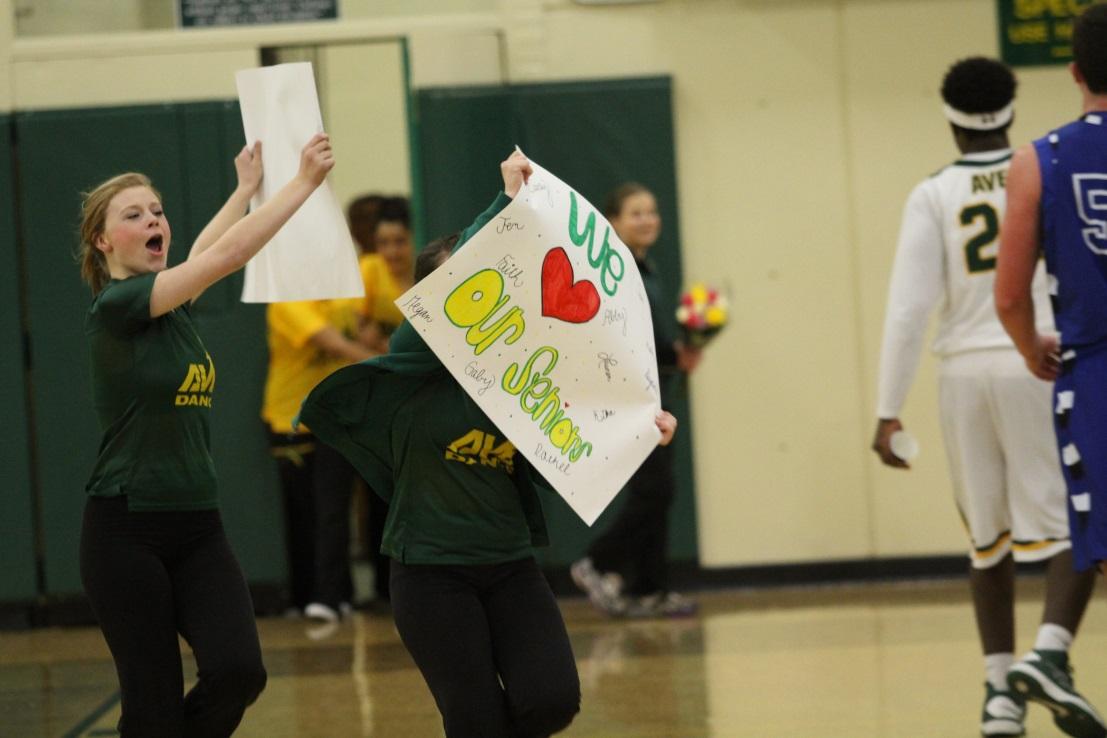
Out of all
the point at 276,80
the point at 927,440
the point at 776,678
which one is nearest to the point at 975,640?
the point at 776,678

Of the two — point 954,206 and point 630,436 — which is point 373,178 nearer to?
point 954,206

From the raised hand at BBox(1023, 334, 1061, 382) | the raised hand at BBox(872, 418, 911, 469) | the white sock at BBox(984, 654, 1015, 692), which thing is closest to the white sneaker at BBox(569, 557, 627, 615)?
the raised hand at BBox(872, 418, 911, 469)

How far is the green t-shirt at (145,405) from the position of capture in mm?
3877

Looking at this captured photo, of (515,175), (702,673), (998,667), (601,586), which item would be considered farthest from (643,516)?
(515,175)

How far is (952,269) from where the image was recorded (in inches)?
200

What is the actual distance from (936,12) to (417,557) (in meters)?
5.29

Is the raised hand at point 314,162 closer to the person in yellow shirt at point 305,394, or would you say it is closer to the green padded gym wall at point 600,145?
the person in yellow shirt at point 305,394

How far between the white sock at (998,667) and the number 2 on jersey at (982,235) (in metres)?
1.22

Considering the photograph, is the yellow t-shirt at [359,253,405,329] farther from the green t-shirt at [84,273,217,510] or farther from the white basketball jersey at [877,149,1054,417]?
the green t-shirt at [84,273,217,510]

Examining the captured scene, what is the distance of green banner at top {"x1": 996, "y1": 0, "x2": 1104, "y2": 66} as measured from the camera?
7.86 m

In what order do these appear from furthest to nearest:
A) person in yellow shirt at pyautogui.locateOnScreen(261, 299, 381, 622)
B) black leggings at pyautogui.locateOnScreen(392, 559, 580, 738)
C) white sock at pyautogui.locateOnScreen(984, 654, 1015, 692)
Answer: person in yellow shirt at pyautogui.locateOnScreen(261, 299, 381, 622) < white sock at pyautogui.locateOnScreen(984, 654, 1015, 692) < black leggings at pyautogui.locateOnScreen(392, 559, 580, 738)

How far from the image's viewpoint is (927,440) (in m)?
7.96

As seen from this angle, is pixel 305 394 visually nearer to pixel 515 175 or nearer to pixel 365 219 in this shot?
pixel 365 219

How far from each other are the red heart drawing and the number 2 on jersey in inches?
72.1
